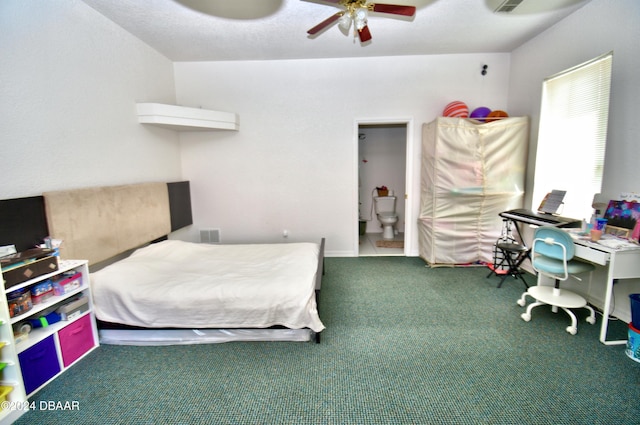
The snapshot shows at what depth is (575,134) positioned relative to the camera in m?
2.83

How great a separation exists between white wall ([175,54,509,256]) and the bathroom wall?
1463 millimetres

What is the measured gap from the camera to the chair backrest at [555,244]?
89.3 inches

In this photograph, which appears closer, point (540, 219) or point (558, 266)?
point (558, 266)

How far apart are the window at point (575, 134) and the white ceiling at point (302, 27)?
0.71 m

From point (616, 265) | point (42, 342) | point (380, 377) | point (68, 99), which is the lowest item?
point (380, 377)

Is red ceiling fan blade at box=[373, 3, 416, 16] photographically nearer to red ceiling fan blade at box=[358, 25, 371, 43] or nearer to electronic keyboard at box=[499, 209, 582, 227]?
red ceiling fan blade at box=[358, 25, 371, 43]

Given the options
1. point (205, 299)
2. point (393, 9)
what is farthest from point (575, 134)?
point (205, 299)

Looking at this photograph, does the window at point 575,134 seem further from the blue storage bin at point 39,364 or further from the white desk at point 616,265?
the blue storage bin at point 39,364

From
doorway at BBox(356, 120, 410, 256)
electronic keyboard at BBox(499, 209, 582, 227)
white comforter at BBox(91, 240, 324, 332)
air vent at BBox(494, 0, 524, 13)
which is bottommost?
white comforter at BBox(91, 240, 324, 332)

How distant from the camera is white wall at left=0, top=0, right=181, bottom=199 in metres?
1.94

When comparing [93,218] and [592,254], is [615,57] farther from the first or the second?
[93,218]

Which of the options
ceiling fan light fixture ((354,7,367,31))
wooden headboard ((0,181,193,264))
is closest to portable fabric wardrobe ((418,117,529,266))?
ceiling fan light fixture ((354,7,367,31))

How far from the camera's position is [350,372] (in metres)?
1.87

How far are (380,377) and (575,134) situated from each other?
3079 mm
